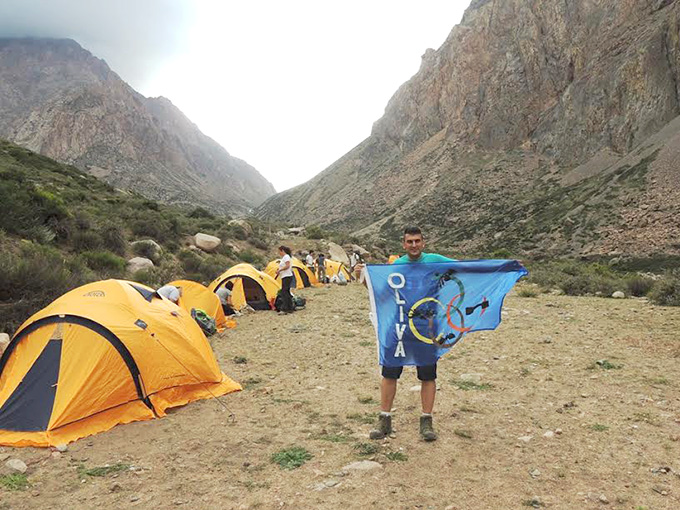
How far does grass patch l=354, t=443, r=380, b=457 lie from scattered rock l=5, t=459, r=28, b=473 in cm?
324

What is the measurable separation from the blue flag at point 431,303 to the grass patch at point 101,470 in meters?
2.79

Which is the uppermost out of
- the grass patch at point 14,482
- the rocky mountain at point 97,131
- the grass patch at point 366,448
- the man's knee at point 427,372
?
the rocky mountain at point 97,131

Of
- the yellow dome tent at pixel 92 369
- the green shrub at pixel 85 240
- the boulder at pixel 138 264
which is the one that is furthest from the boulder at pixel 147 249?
the yellow dome tent at pixel 92 369

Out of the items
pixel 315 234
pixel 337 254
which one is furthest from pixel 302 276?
pixel 315 234

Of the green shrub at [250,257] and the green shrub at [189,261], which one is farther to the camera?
the green shrub at [250,257]

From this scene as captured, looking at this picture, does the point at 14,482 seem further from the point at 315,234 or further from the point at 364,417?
the point at 315,234

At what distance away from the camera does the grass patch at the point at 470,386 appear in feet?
21.1

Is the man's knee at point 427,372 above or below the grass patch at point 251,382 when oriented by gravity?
above

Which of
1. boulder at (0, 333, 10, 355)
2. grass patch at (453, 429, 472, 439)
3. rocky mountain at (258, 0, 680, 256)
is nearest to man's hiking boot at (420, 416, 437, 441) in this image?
grass patch at (453, 429, 472, 439)

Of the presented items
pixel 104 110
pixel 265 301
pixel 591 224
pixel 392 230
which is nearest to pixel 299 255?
pixel 265 301

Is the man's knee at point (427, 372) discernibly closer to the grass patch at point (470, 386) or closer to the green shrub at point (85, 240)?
the grass patch at point (470, 386)

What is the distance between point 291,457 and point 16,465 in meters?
2.66

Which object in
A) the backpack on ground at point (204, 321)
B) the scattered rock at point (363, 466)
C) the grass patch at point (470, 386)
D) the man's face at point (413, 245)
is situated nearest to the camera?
the scattered rock at point (363, 466)

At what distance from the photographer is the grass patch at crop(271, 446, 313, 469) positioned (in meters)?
4.29
